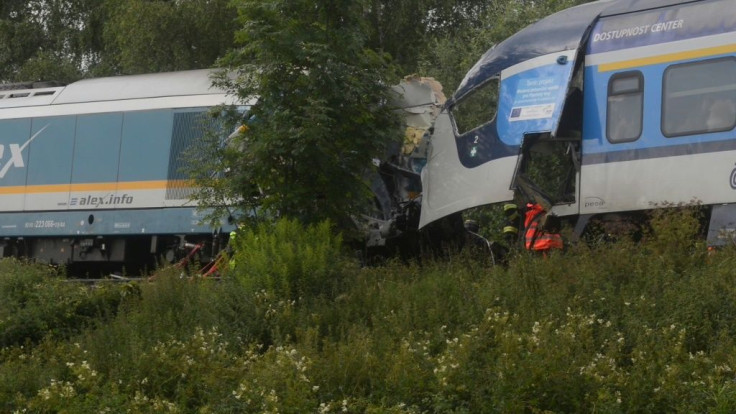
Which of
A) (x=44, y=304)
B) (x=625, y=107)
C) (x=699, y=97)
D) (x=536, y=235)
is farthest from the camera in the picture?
(x=536, y=235)

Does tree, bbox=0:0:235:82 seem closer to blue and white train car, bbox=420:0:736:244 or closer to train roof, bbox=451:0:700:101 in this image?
train roof, bbox=451:0:700:101

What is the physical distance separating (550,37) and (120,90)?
902 centimetres

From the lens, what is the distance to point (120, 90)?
67.3 ft

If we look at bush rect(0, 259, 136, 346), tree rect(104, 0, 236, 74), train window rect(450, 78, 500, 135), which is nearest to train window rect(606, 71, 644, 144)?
train window rect(450, 78, 500, 135)

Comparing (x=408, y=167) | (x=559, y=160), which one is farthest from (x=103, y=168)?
(x=559, y=160)

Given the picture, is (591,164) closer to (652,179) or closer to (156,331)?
(652,179)

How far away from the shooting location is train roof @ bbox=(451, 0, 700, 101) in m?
13.9

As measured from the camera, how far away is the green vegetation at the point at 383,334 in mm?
8445

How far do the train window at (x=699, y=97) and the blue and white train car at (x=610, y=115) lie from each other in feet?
0.04

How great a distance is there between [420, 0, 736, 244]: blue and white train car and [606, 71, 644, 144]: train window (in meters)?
0.01

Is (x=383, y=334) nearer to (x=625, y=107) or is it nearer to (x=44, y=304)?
(x=44, y=304)

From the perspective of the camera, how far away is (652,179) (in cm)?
1322

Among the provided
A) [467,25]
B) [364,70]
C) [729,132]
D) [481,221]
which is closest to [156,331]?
[364,70]

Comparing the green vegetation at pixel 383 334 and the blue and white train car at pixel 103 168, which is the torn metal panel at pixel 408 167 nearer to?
the green vegetation at pixel 383 334
